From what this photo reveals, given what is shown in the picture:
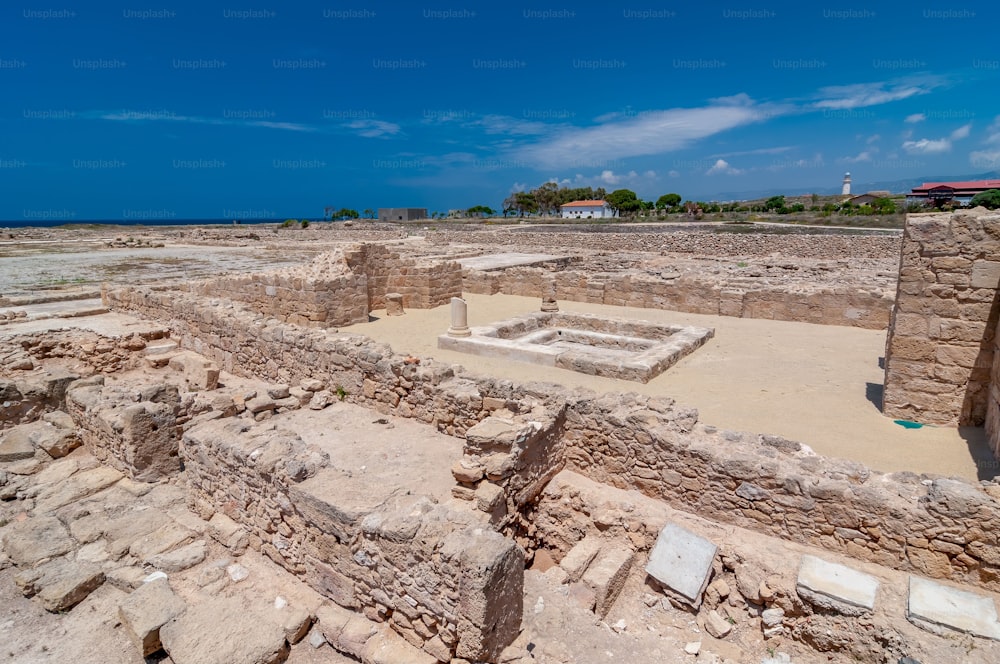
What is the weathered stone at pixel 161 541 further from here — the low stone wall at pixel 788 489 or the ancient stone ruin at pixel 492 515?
the low stone wall at pixel 788 489

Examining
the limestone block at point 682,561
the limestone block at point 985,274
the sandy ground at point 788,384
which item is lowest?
the limestone block at point 682,561

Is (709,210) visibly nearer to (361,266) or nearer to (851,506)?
(361,266)

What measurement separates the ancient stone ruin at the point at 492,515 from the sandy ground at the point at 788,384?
0.74m

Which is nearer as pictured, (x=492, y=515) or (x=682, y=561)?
(x=682, y=561)

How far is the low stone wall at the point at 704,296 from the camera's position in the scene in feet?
39.7

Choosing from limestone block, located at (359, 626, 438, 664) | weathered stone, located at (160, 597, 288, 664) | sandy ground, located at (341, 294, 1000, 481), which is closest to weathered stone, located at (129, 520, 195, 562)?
weathered stone, located at (160, 597, 288, 664)

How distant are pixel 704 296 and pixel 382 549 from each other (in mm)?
11963

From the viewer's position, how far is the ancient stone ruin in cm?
382

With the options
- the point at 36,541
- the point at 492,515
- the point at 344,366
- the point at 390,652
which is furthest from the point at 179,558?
the point at 344,366

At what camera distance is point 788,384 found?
8.46m

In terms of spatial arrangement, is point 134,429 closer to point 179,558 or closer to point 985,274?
point 179,558

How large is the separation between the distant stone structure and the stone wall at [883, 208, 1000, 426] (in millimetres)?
71107

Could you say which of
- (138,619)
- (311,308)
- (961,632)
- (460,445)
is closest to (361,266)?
(311,308)

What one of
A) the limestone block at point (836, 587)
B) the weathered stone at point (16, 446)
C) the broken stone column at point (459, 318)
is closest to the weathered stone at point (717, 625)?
the limestone block at point (836, 587)
